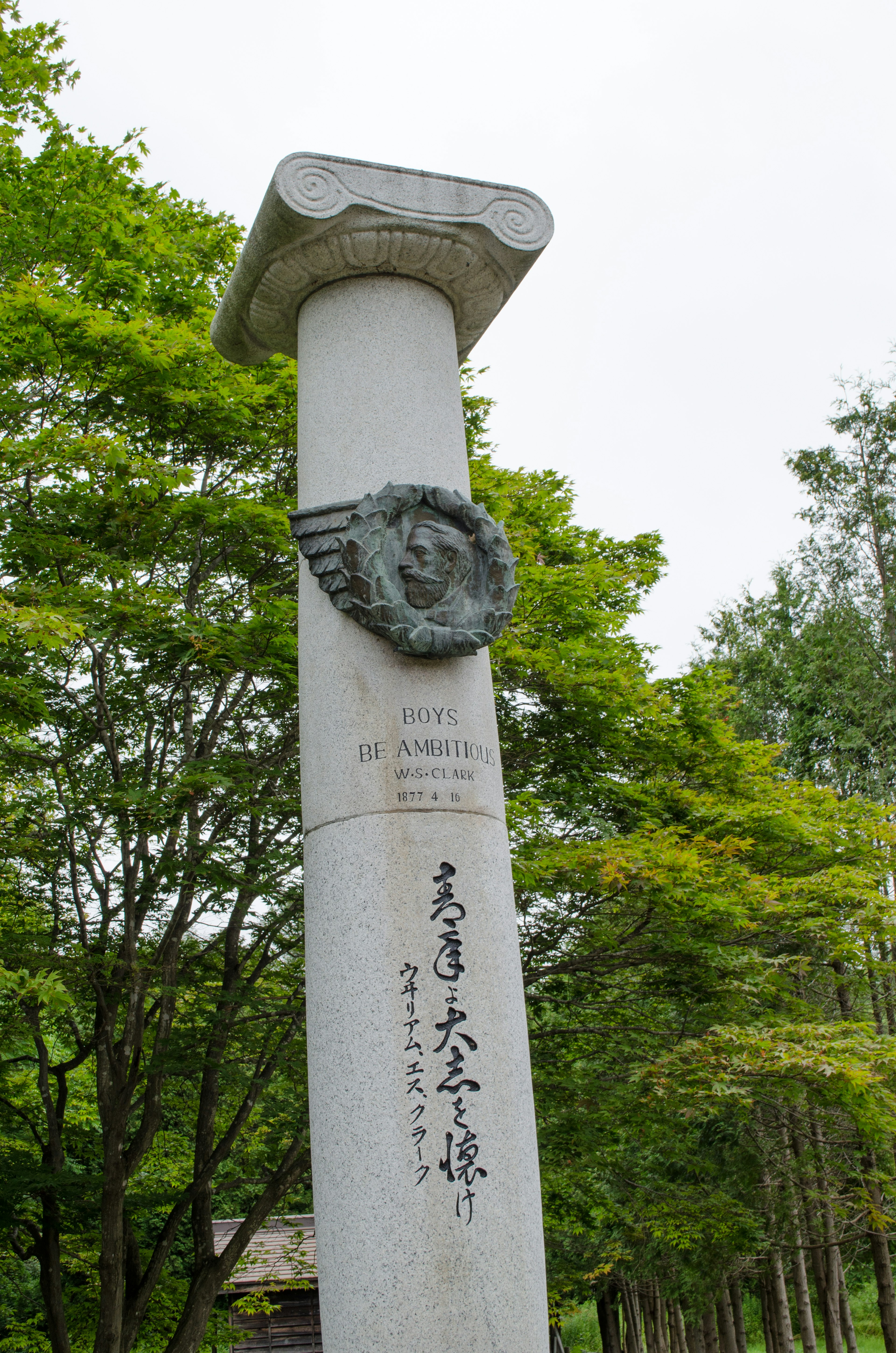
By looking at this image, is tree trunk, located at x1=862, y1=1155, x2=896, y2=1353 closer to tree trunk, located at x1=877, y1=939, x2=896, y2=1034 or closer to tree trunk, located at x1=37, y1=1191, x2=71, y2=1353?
tree trunk, located at x1=877, y1=939, x2=896, y2=1034

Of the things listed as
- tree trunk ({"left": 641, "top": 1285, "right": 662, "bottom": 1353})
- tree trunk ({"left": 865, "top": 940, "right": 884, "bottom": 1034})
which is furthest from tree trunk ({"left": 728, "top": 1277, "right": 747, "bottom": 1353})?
tree trunk ({"left": 865, "top": 940, "right": 884, "bottom": 1034})

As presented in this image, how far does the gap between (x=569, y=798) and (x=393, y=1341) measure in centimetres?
708

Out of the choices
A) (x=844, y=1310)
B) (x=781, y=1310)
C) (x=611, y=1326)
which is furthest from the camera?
(x=611, y=1326)

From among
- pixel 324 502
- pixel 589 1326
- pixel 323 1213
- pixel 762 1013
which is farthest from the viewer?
pixel 589 1326

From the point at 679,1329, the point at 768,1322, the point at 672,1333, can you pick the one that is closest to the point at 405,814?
the point at 768,1322

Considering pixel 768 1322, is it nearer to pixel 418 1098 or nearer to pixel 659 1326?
pixel 659 1326

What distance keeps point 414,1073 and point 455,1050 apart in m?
0.16

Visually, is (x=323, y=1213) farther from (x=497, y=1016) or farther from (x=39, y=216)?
(x=39, y=216)

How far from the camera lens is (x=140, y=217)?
35.0 ft

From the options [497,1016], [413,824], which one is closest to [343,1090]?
[497,1016]

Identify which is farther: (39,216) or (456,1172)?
(39,216)

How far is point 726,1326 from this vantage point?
778 inches

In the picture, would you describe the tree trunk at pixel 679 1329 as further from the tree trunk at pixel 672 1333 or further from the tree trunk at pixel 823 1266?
the tree trunk at pixel 823 1266

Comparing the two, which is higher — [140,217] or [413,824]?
[140,217]
